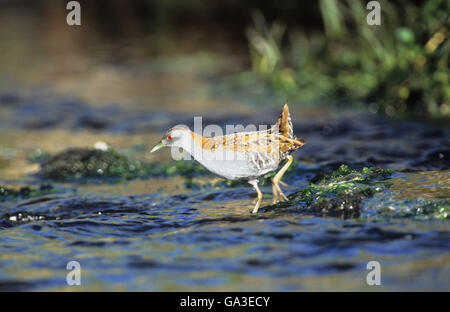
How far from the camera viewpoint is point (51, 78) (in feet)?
53.2

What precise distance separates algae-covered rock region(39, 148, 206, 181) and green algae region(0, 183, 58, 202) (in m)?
0.55

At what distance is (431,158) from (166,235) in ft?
13.9

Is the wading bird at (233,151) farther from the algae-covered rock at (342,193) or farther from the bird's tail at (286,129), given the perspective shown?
the algae-covered rock at (342,193)

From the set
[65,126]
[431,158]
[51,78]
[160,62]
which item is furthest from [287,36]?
[431,158]

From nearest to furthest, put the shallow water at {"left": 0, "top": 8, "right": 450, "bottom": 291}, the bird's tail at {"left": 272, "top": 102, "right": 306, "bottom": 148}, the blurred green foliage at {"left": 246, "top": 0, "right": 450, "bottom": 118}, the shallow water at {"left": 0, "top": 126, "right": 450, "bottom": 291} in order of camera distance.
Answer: the shallow water at {"left": 0, "top": 126, "right": 450, "bottom": 291} < the shallow water at {"left": 0, "top": 8, "right": 450, "bottom": 291} < the bird's tail at {"left": 272, "top": 102, "right": 306, "bottom": 148} < the blurred green foliage at {"left": 246, "top": 0, "right": 450, "bottom": 118}

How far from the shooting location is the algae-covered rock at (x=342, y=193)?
6.69m

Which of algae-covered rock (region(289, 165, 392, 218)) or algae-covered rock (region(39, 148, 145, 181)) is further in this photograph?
algae-covered rock (region(39, 148, 145, 181))

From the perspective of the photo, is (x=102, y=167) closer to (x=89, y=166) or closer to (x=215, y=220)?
(x=89, y=166)

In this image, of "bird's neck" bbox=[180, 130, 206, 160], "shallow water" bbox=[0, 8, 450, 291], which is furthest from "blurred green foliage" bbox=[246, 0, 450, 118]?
"bird's neck" bbox=[180, 130, 206, 160]

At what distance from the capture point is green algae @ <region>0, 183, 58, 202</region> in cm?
855

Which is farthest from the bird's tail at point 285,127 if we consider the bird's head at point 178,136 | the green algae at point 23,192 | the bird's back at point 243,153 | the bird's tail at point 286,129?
the green algae at point 23,192

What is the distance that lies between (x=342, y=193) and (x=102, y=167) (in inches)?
157

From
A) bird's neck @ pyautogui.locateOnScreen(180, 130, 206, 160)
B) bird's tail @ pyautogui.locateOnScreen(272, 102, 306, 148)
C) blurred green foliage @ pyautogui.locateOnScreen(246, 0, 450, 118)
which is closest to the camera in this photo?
bird's neck @ pyautogui.locateOnScreen(180, 130, 206, 160)

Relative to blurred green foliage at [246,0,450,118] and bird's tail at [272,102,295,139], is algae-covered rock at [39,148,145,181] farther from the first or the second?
blurred green foliage at [246,0,450,118]
